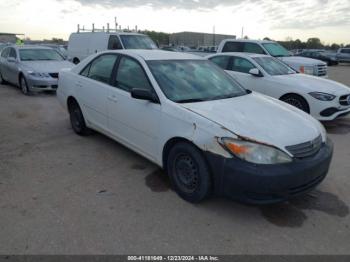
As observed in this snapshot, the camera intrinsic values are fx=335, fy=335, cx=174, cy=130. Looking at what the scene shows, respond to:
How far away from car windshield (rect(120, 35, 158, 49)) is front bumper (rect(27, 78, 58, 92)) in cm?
486

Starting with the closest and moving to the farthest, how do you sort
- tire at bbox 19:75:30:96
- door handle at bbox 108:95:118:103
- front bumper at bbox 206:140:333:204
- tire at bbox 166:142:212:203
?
front bumper at bbox 206:140:333:204
tire at bbox 166:142:212:203
door handle at bbox 108:95:118:103
tire at bbox 19:75:30:96

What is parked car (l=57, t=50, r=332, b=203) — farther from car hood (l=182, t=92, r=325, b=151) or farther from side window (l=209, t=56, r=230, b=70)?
side window (l=209, t=56, r=230, b=70)

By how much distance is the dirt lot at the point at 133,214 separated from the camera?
296 cm

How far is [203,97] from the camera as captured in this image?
4059mm

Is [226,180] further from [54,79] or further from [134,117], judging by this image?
[54,79]

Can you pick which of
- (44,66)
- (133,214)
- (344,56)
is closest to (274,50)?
(44,66)

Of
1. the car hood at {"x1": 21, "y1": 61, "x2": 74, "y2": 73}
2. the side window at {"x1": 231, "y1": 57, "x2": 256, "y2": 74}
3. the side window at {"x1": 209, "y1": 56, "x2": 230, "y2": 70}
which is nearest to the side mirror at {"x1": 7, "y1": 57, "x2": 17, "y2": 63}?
the car hood at {"x1": 21, "y1": 61, "x2": 74, "y2": 73}

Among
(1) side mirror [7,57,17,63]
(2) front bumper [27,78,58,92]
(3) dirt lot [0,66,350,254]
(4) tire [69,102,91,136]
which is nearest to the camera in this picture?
(3) dirt lot [0,66,350,254]

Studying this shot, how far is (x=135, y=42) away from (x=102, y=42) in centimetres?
187

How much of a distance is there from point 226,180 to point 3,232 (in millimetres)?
2131

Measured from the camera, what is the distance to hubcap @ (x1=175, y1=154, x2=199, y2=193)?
3.55 metres

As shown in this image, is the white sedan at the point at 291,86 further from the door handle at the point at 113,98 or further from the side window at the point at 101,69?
the door handle at the point at 113,98

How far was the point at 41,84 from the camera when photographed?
32.3 ft

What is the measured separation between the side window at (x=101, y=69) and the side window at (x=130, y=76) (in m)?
0.25
